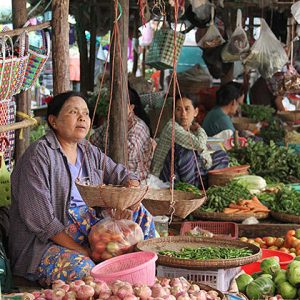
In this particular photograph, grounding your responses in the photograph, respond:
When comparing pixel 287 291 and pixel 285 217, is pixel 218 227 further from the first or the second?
pixel 287 291

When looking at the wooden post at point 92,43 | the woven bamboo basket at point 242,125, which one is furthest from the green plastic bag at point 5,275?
the woven bamboo basket at point 242,125

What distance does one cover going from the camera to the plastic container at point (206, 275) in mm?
3592

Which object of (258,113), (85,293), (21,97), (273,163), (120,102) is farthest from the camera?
(258,113)

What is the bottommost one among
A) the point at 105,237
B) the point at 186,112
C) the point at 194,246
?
the point at 194,246

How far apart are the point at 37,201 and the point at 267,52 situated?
538 cm

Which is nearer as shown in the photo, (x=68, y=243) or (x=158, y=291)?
(x=158, y=291)

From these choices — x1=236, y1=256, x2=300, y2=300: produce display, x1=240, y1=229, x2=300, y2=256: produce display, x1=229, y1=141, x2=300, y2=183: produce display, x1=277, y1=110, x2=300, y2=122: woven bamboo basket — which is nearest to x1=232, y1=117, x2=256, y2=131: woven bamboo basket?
x1=277, y1=110, x2=300, y2=122: woven bamboo basket

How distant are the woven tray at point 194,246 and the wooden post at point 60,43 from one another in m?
1.40

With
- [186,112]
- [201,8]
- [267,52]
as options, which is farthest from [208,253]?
[201,8]

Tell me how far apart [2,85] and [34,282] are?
1171 mm

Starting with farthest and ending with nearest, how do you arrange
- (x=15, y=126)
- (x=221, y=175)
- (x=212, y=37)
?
1. (x=212, y=37)
2. (x=221, y=175)
3. (x=15, y=126)

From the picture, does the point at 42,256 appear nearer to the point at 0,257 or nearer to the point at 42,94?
the point at 0,257

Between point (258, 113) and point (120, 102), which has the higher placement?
point (120, 102)

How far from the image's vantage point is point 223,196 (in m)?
A: 5.92
